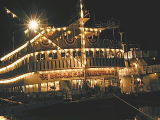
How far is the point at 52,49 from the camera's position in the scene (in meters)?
33.8

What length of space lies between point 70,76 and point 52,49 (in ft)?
11.1

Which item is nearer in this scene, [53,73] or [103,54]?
[53,73]

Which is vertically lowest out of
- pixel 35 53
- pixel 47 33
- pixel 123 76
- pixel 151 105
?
pixel 151 105

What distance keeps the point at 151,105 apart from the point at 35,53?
42.6 ft

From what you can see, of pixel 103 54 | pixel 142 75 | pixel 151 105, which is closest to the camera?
pixel 151 105

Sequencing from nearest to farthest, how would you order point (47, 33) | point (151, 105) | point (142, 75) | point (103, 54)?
1. point (151, 105)
2. point (142, 75)
3. point (47, 33)
4. point (103, 54)

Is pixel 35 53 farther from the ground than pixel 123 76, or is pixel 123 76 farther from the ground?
pixel 35 53

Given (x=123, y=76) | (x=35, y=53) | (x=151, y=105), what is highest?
(x=35, y=53)

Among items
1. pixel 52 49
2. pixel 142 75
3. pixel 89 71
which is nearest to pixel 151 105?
pixel 142 75

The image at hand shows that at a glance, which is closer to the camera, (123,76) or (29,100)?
(29,100)

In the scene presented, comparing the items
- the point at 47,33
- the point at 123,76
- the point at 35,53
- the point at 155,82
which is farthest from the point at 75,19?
the point at 155,82

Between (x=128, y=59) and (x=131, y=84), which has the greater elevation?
(x=128, y=59)

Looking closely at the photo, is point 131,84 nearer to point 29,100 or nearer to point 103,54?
point 103,54

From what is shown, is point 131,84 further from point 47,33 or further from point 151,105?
point 47,33
